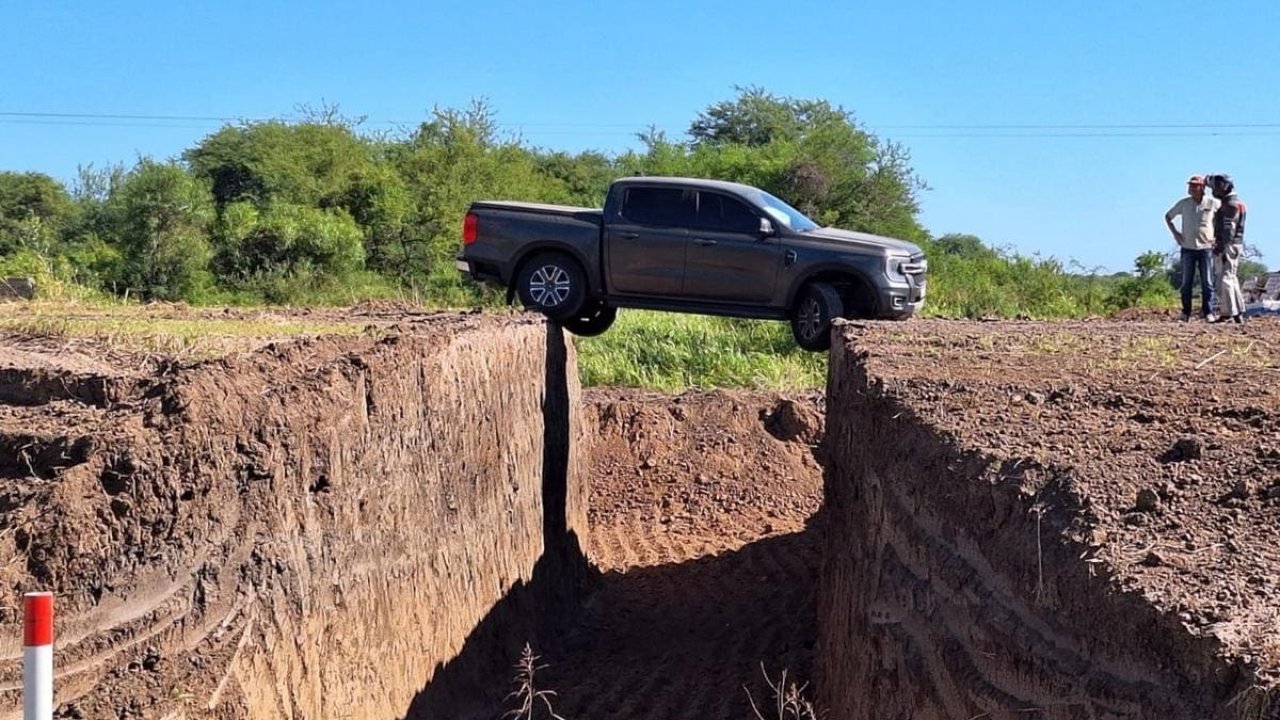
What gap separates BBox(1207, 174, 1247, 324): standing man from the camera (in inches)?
616

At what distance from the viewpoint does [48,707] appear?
457 cm

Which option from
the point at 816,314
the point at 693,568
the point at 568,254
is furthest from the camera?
the point at 693,568

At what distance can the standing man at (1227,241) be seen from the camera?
15.6 metres

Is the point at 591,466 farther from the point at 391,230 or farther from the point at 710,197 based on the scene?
the point at 391,230

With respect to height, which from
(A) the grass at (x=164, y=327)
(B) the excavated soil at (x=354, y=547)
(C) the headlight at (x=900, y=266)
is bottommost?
(B) the excavated soil at (x=354, y=547)

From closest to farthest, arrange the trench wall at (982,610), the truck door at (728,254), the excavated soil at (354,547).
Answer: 1. the trench wall at (982,610)
2. the excavated soil at (354,547)
3. the truck door at (728,254)

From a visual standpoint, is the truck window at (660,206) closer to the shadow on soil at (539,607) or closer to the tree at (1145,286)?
the shadow on soil at (539,607)

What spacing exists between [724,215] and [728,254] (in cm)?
40

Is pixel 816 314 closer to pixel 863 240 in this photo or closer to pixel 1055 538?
pixel 863 240

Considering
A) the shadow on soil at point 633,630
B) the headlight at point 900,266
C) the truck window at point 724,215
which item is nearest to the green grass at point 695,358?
the shadow on soil at point 633,630

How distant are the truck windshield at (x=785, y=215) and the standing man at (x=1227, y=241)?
4611 millimetres

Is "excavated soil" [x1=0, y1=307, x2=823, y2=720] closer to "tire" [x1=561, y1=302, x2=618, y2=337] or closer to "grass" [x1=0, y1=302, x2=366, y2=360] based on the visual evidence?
"grass" [x1=0, y1=302, x2=366, y2=360]

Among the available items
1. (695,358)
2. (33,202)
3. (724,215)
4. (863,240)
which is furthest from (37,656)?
(33,202)

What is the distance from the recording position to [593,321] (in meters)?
15.0
